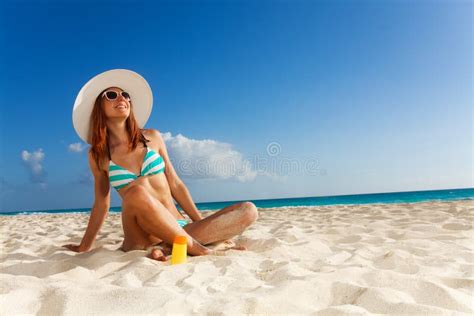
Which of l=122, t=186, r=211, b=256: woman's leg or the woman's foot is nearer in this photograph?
l=122, t=186, r=211, b=256: woman's leg

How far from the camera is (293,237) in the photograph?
3.45 metres

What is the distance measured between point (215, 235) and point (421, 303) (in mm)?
1620

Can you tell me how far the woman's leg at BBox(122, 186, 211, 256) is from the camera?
247cm

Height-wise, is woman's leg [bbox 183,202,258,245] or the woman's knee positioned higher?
the woman's knee

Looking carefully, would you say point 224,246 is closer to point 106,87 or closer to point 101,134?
point 101,134

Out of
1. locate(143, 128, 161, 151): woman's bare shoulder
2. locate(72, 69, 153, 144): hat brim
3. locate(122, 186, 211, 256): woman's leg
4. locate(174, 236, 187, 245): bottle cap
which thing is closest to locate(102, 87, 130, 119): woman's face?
locate(72, 69, 153, 144): hat brim

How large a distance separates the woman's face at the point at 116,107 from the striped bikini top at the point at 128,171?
1.30 ft

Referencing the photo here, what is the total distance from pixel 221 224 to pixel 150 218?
0.59 metres

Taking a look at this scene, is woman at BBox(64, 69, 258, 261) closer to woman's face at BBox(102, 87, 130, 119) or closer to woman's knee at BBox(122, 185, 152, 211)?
woman's face at BBox(102, 87, 130, 119)

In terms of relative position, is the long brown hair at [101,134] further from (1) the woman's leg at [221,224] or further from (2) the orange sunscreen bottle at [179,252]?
(2) the orange sunscreen bottle at [179,252]

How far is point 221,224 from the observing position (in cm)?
285

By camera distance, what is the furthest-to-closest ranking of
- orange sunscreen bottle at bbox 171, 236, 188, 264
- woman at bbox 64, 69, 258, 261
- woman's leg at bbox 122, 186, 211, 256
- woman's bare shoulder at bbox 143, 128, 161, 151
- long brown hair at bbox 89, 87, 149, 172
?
woman's bare shoulder at bbox 143, 128, 161, 151
long brown hair at bbox 89, 87, 149, 172
woman at bbox 64, 69, 258, 261
woman's leg at bbox 122, 186, 211, 256
orange sunscreen bottle at bbox 171, 236, 188, 264

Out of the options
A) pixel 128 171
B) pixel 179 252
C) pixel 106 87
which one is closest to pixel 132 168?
pixel 128 171

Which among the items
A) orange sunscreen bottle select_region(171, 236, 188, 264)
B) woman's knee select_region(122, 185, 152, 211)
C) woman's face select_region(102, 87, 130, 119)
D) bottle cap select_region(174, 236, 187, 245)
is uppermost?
woman's face select_region(102, 87, 130, 119)
